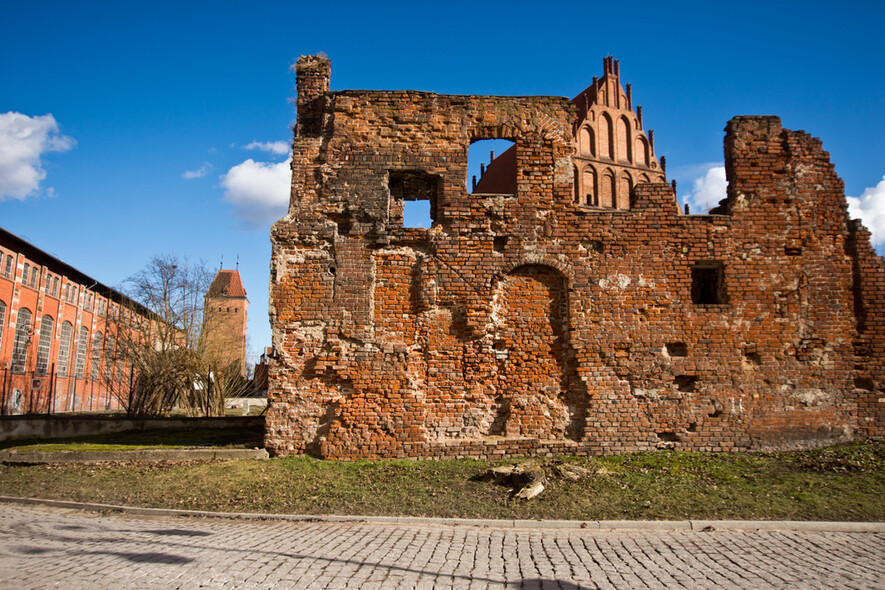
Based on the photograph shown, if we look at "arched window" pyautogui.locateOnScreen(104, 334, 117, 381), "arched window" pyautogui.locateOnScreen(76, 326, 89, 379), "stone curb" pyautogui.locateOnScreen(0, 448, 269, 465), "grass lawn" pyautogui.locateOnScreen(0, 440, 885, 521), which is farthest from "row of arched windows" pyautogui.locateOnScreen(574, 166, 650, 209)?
"arched window" pyautogui.locateOnScreen(76, 326, 89, 379)

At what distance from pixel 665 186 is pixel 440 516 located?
704cm

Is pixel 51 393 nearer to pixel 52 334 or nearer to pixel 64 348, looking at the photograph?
pixel 52 334

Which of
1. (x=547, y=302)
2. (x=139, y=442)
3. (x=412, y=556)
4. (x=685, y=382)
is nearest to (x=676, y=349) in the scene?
(x=685, y=382)

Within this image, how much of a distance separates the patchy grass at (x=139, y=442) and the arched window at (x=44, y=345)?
77.2 feet

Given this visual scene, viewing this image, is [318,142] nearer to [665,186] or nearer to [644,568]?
[665,186]

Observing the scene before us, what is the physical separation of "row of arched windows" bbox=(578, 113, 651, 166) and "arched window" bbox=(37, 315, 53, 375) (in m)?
35.2

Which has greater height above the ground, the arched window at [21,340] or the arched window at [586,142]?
the arched window at [586,142]

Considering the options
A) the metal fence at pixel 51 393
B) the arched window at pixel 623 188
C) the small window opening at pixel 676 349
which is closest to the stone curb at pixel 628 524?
the small window opening at pixel 676 349

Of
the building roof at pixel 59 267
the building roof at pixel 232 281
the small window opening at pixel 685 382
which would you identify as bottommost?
the small window opening at pixel 685 382

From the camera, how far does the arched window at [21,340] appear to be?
29.8 meters

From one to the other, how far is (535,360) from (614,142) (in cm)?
3254

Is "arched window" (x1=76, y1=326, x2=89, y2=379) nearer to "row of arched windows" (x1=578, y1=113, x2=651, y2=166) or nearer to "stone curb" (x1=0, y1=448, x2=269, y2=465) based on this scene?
"stone curb" (x1=0, y1=448, x2=269, y2=465)

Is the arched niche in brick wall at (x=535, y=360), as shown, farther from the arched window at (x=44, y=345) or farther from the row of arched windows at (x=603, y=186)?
the arched window at (x=44, y=345)

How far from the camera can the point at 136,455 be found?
9.54 metres
